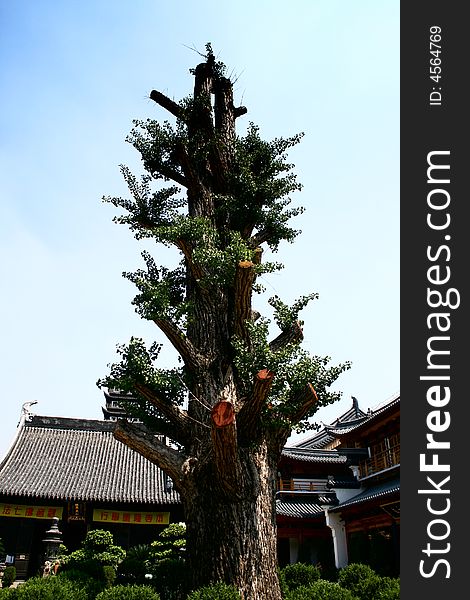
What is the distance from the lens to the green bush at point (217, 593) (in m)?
5.24

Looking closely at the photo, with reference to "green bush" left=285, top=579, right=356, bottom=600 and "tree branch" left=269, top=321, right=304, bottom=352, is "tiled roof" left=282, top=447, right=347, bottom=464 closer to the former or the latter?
"green bush" left=285, top=579, right=356, bottom=600

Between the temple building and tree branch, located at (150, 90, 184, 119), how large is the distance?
41.6 ft

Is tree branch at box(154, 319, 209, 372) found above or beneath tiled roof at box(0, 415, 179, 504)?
above

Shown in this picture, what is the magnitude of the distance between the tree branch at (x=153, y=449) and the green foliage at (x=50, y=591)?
7.62 feet

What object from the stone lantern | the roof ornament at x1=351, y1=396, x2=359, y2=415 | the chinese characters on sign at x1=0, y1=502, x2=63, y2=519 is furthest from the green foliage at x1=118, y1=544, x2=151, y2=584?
the roof ornament at x1=351, y1=396, x2=359, y2=415

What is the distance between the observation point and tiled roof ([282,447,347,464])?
77.0 feet

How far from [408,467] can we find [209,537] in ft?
10.9

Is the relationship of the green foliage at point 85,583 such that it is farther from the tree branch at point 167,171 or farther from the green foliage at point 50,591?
the tree branch at point 167,171

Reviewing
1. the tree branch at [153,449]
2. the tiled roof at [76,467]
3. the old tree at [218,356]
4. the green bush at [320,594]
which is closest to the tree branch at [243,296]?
the old tree at [218,356]

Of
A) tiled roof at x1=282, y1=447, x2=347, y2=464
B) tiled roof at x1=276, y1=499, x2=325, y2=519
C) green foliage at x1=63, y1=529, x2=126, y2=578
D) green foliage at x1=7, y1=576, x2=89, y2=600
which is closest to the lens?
green foliage at x1=7, y1=576, x2=89, y2=600

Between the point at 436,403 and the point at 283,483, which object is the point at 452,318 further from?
the point at 283,483

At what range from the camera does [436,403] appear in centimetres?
387

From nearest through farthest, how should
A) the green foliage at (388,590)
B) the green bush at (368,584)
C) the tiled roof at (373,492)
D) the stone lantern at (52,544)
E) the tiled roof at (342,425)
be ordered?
the green foliage at (388,590) < the green bush at (368,584) < the stone lantern at (52,544) < the tiled roof at (373,492) < the tiled roof at (342,425)

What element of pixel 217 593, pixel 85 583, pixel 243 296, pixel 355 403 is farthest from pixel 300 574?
pixel 355 403
